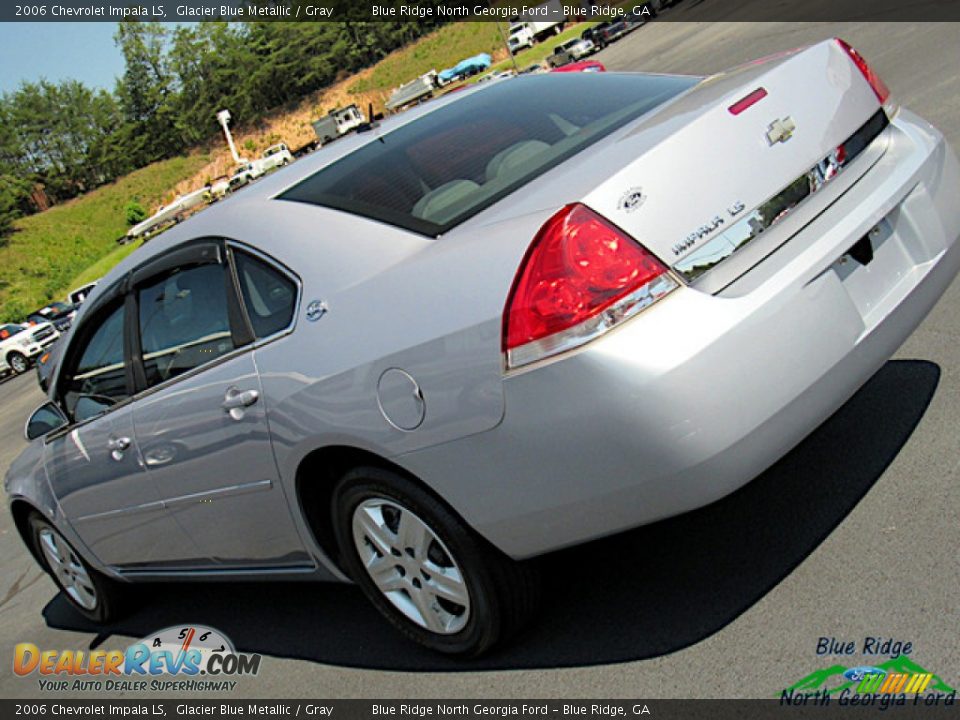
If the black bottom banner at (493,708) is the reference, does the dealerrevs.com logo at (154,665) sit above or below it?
below

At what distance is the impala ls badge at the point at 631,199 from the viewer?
110 inches

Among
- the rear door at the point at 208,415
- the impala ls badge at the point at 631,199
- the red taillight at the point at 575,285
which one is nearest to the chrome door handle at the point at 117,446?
the rear door at the point at 208,415

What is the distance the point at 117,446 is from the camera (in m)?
4.34

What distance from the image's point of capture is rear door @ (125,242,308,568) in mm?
3615

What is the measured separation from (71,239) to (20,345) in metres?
70.6

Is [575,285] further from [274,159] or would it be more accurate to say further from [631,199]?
[274,159]

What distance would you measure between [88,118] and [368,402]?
135 metres

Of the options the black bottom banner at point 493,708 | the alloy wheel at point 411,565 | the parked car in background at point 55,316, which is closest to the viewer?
the black bottom banner at point 493,708

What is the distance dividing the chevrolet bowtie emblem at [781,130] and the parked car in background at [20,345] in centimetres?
2908

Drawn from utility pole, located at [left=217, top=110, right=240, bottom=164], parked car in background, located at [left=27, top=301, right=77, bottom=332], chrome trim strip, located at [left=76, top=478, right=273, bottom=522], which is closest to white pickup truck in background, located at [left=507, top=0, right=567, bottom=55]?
utility pole, located at [left=217, top=110, right=240, bottom=164]

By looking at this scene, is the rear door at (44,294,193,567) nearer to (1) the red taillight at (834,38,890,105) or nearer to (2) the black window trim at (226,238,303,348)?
(2) the black window trim at (226,238,303,348)

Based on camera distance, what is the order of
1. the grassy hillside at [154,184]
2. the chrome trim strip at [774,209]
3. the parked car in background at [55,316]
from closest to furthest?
the chrome trim strip at [774,209] → the parked car in background at [55,316] → the grassy hillside at [154,184]

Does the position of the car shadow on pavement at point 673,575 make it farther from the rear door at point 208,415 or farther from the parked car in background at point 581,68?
the parked car in background at point 581,68

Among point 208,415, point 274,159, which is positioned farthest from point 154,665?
point 274,159
